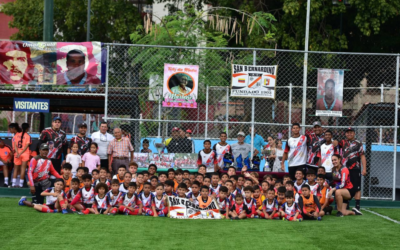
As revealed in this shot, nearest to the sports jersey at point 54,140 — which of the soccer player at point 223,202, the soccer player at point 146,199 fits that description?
the soccer player at point 146,199

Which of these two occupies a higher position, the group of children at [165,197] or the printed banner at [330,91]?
the printed banner at [330,91]

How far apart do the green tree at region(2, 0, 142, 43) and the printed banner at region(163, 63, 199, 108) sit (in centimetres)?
1495

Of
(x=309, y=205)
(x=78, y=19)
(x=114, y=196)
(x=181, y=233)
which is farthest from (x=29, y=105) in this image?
(x=78, y=19)

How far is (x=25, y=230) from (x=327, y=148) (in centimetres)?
705

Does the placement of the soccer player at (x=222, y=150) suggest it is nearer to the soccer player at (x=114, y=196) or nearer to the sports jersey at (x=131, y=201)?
the sports jersey at (x=131, y=201)

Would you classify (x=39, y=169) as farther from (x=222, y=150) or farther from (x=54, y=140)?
(x=222, y=150)

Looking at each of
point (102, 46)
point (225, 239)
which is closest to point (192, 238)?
point (225, 239)

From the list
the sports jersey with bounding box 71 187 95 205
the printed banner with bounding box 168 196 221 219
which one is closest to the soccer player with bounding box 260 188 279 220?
the printed banner with bounding box 168 196 221 219

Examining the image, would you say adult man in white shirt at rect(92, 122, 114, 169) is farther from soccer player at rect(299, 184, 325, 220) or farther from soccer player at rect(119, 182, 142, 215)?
soccer player at rect(299, 184, 325, 220)

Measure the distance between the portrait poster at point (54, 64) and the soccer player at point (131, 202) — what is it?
315 centimetres

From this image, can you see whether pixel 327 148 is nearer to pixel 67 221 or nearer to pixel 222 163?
pixel 222 163

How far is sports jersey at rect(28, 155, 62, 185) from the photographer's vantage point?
12367 millimetres

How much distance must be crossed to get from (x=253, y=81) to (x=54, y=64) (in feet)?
15.3

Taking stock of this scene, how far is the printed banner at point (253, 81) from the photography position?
44.5 feet
